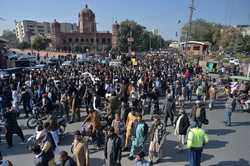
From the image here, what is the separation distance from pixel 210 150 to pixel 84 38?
341ft

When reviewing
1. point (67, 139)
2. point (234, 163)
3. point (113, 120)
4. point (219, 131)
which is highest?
point (113, 120)

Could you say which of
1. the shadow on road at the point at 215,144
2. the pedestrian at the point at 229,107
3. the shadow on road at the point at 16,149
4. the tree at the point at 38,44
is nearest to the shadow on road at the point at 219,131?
the pedestrian at the point at 229,107

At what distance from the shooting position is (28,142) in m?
11.3

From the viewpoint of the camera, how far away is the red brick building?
105m

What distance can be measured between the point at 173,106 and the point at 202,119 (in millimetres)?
1757

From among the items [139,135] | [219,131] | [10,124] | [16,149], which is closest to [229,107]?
[219,131]

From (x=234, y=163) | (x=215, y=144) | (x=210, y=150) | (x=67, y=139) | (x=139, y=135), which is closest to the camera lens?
(x=139, y=135)

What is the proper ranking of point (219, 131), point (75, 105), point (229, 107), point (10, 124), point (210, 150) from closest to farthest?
point (10, 124), point (210, 150), point (219, 131), point (229, 107), point (75, 105)

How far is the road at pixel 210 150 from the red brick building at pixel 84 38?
88870 mm

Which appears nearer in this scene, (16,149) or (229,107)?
(16,149)

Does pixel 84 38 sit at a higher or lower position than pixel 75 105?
higher

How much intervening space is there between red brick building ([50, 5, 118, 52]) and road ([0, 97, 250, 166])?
88.9m

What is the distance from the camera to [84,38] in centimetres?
11194

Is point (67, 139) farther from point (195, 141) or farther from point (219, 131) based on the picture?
point (219, 131)
